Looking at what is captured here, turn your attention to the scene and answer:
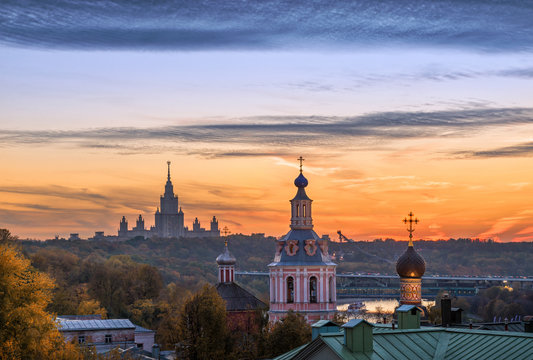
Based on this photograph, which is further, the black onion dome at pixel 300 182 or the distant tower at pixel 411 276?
the black onion dome at pixel 300 182

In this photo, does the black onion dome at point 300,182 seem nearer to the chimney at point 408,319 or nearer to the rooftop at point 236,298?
the rooftop at point 236,298

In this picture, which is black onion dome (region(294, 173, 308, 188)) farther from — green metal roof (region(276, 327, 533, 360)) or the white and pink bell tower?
green metal roof (region(276, 327, 533, 360))

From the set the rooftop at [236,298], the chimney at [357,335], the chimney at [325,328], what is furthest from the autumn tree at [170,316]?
the chimney at [357,335]

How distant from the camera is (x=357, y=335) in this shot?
37250 mm

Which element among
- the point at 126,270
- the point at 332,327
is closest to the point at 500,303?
the point at 126,270

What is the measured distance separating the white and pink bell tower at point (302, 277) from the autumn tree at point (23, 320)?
1512 inches

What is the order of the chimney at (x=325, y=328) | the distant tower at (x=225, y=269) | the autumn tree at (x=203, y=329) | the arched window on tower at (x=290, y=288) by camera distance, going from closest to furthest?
the chimney at (x=325, y=328)
the autumn tree at (x=203, y=329)
the arched window on tower at (x=290, y=288)
the distant tower at (x=225, y=269)

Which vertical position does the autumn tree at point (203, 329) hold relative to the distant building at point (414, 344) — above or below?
above

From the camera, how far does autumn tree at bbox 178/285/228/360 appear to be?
6662 centimetres

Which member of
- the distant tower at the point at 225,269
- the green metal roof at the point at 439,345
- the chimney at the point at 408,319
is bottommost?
the green metal roof at the point at 439,345

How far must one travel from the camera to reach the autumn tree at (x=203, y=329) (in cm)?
6662

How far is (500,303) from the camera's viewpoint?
156 m

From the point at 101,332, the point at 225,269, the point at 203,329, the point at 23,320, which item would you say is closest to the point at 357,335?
the point at 23,320

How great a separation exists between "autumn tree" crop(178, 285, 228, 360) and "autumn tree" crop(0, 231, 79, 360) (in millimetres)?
18125
